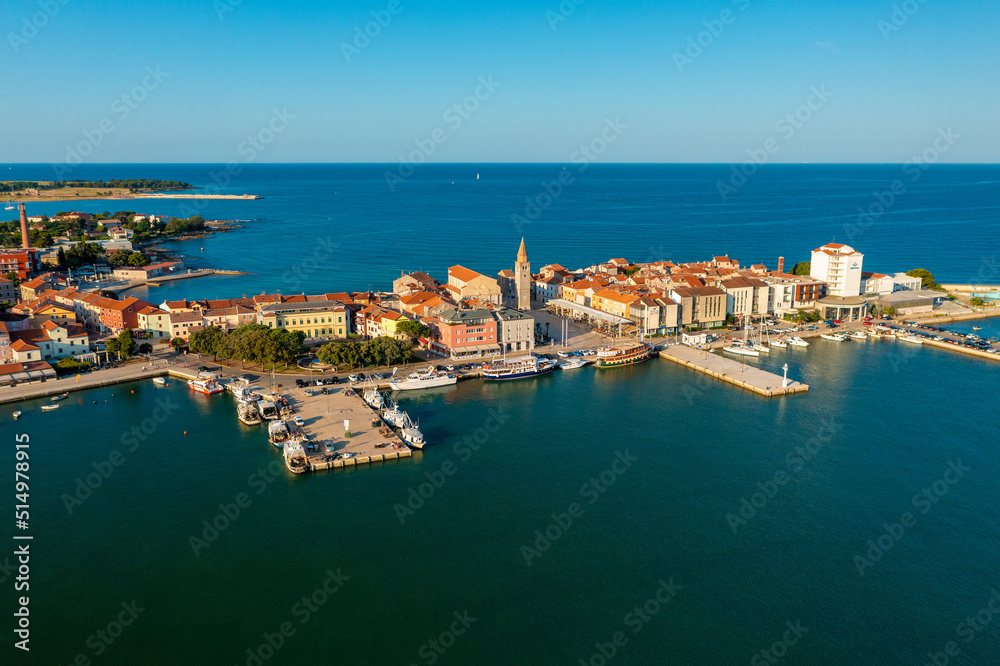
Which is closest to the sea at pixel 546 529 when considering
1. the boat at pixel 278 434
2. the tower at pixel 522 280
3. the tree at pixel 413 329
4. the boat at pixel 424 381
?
the boat at pixel 278 434

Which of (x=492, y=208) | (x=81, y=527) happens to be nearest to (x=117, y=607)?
(x=81, y=527)

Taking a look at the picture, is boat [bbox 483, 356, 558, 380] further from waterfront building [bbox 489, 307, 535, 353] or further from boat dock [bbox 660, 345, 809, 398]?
→ boat dock [bbox 660, 345, 809, 398]

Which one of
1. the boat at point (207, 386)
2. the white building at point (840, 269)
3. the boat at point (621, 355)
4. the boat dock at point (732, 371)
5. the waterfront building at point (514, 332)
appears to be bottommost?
the boat dock at point (732, 371)

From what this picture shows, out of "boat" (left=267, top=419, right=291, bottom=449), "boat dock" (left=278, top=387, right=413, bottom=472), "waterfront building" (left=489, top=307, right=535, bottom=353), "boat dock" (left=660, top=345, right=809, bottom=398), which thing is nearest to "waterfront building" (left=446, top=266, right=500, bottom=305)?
"waterfront building" (left=489, top=307, right=535, bottom=353)

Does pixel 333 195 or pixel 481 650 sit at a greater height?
pixel 333 195

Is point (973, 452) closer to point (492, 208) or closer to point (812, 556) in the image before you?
point (812, 556)

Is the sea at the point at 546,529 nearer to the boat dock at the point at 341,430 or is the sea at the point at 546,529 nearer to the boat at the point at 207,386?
the boat dock at the point at 341,430

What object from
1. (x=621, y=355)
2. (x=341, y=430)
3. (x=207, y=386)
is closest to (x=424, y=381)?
(x=341, y=430)

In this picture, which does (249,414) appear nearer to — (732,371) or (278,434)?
(278,434)
